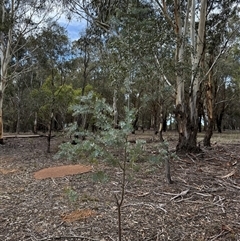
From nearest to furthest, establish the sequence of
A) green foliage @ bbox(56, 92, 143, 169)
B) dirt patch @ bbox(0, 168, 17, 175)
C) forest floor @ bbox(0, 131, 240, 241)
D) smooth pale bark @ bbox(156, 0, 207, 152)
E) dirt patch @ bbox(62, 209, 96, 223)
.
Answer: green foliage @ bbox(56, 92, 143, 169) < forest floor @ bbox(0, 131, 240, 241) < dirt patch @ bbox(62, 209, 96, 223) < dirt patch @ bbox(0, 168, 17, 175) < smooth pale bark @ bbox(156, 0, 207, 152)

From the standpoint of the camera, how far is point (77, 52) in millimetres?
16266

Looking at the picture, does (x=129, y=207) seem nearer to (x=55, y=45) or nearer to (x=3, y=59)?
(x=55, y=45)

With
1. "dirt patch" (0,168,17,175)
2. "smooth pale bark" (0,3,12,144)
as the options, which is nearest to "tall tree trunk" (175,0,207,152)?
"dirt patch" (0,168,17,175)

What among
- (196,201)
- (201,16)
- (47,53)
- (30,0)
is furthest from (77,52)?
(196,201)

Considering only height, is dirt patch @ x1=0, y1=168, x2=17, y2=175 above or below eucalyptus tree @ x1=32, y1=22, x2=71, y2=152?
below

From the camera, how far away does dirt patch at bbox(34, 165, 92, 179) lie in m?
7.45

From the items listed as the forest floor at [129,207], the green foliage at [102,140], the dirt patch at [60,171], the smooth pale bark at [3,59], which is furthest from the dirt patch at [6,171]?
the smooth pale bark at [3,59]

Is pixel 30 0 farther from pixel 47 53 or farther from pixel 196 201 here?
pixel 196 201

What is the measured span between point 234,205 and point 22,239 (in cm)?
337

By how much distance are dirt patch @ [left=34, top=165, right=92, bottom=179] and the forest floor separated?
242 millimetres

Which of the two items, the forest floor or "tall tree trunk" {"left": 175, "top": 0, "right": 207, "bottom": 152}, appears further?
"tall tree trunk" {"left": 175, "top": 0, "right": 207, "bottom": 152}

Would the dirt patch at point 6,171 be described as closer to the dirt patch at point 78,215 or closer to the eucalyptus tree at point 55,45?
the dirt patch at point 78,215

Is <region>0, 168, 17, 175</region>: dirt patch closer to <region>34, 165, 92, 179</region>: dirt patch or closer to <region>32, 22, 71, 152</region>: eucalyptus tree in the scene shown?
<region>34, 165, 92, 179</region>: dirt patch

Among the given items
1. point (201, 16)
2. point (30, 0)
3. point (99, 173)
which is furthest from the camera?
point (30, 0)
